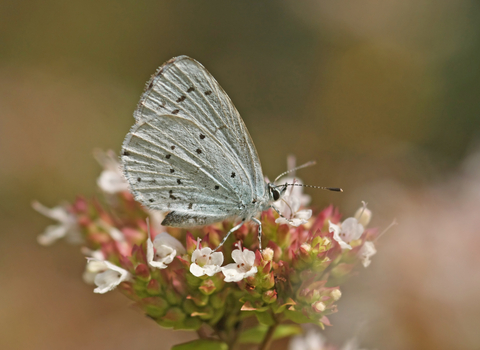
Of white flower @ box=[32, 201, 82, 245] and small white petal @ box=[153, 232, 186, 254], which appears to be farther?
white flower @ box=[32, 201, 82, 245]

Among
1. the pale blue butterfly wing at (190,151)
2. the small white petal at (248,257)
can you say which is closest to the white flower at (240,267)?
the small white petal at (248,257)

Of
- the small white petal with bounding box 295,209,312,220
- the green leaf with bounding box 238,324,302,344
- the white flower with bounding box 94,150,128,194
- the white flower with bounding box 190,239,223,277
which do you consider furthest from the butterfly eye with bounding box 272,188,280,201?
the white flower with bounding box 94,150,128,194

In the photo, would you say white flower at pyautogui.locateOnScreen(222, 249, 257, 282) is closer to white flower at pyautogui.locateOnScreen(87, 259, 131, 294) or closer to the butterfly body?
the butterfly body

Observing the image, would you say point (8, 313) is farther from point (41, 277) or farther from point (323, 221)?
point (323, 221)

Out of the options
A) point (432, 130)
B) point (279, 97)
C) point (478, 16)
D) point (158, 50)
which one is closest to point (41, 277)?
point (158, 50)

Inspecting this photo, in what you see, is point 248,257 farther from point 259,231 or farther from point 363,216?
point 363,216

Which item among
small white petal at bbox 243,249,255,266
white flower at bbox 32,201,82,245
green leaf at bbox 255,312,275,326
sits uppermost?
small white petal at bbox 243,249,255,266

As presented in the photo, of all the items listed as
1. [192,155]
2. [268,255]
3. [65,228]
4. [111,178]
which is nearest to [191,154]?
[192,155]

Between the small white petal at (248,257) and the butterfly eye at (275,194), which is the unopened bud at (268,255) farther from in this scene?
the butterfly eye at (275,194)
